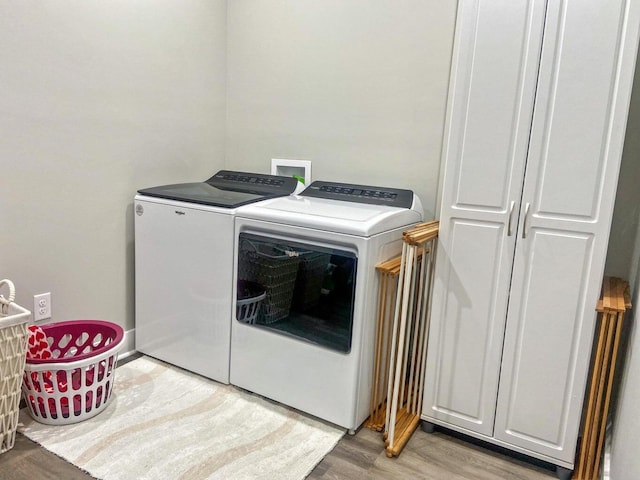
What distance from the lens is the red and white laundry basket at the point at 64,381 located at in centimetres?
181

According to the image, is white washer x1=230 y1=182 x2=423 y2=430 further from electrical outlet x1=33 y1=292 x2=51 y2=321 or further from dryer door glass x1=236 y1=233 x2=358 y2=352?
electrical outlet x1=33 y1=292 x2=51 y2=321

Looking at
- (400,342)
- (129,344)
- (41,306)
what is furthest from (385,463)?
(41,306)

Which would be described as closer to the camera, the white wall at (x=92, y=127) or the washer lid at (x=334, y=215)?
the washer lid at (x=334, y=215)

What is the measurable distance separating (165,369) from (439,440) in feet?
4.54

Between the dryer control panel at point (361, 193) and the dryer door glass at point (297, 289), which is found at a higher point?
the dryer control panel at point (361, 193)

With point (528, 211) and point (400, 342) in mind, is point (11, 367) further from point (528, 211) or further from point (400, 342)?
point (528, 211)

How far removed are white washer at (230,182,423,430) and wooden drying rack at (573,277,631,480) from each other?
0.80 m

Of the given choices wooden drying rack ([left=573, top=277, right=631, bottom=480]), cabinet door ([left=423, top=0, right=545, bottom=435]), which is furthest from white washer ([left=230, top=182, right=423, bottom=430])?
wooden drying rack ([left=573, top=277, right=631, bottom=480])

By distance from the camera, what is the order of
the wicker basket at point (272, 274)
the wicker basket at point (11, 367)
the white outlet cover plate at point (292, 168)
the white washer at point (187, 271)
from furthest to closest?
the white outlet cover plate at point (292, 168)
the white washer at point (187, 271)
the wicker basket at point (272, 274)
the wicker basket at point (11, 367)

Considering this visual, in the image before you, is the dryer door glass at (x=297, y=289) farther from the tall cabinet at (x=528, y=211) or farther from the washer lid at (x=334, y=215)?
the tall cabinet at (x=528, y=211)

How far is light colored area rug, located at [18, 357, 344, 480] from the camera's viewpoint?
167 centimetres

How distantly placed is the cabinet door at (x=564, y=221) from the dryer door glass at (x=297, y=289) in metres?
0.64

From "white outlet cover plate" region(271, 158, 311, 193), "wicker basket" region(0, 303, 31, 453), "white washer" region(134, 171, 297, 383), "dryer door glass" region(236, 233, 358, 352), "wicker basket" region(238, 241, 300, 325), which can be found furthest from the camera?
"white outlet cover plate" region(271, 158, 311, 193)

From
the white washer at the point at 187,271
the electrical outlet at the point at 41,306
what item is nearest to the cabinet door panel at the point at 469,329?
the white washer at the point at 187,271
